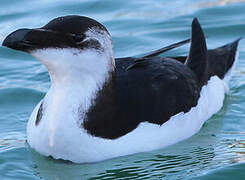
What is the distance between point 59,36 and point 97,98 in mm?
779

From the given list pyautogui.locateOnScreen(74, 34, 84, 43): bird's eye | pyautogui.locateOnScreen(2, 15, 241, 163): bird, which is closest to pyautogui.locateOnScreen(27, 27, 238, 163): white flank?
pyautogui.locateOnScreen(2, 15, 241, 163): bird

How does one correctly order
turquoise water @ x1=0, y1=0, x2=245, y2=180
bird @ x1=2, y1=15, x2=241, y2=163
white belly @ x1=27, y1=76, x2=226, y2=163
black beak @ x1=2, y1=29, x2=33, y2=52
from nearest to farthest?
black beak @ x1=2, y1=29, x2=33, y2=52 < bird @ x1=2, y1=15, x2=241, y2=163 < white belly @ x1=27, y1=76, x2=226, y2=163 < turquoise water @ x1=0, y1=0, x2=245, y2=180

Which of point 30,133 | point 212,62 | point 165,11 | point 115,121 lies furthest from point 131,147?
point 165,11

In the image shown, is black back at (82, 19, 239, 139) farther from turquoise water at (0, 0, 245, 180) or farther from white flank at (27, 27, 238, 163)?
turquoise water at (0, 0, 245, 180)

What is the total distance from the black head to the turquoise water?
4.23 ft

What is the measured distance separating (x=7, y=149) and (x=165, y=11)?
6.13 metres

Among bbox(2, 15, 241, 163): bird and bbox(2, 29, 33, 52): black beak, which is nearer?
bbox(2, 29, 33, 52): black beak

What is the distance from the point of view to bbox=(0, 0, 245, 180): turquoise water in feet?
24.6

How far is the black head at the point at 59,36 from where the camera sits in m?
6.71

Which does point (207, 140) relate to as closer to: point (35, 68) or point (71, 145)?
point (71, 145)

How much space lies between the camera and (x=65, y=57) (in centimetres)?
687

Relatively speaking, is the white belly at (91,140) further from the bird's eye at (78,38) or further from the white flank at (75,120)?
the bird's eye at (78,38)

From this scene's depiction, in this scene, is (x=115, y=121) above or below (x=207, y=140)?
above

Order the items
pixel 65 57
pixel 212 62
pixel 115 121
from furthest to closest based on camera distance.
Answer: pixel 212 62
pixel 115 121
pixel 65 57
